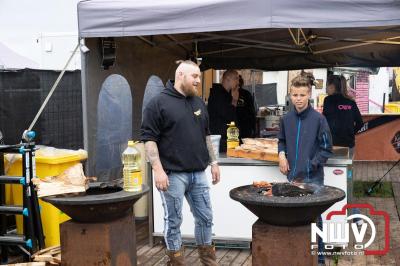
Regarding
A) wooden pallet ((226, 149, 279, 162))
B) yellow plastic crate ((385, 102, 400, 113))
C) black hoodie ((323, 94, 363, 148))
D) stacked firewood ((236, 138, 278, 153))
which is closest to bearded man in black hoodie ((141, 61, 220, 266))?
wooden pallet ((226, 149, 279, 162))

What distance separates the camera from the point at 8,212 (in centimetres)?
480

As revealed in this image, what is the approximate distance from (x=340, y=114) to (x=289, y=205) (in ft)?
12.4

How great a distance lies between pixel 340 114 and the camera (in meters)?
6.90

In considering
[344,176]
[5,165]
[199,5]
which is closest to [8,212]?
[5,165]

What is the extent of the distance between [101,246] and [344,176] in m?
2.54

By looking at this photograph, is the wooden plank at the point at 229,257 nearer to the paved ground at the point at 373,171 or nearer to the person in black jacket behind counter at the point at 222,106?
the person in black jacket behind counter at the point at 222,106

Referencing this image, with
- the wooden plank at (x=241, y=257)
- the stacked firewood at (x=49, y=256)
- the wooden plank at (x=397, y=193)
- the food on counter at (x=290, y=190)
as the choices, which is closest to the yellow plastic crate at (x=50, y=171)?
the stacked firewood at (x=49, y=256)

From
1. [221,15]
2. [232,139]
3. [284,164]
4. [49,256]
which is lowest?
[49,256]

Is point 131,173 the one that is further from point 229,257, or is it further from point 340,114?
point 340,114

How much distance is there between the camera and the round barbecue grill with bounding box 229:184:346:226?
3461mm

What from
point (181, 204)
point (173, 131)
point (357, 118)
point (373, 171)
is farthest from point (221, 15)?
point (373, 171)

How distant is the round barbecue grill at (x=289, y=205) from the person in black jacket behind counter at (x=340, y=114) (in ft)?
10.4

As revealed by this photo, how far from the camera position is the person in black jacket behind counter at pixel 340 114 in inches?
268

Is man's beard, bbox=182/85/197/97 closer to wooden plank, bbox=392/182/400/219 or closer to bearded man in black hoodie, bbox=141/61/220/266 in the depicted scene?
bearded man in black hoodie, bbox=141/61/220/266
